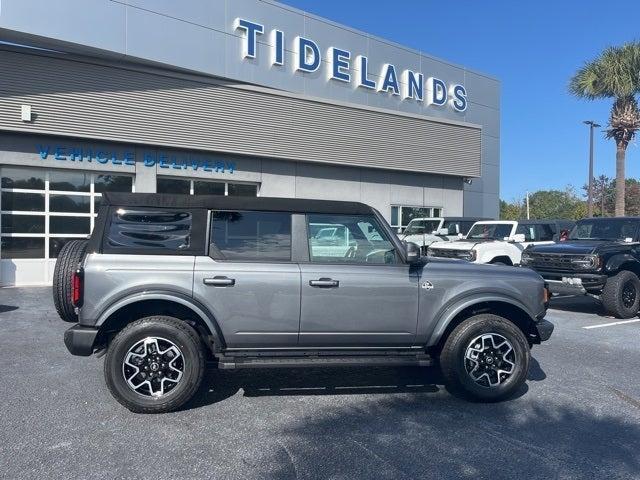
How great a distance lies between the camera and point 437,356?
5.37 m

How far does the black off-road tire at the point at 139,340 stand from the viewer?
15.1 feet

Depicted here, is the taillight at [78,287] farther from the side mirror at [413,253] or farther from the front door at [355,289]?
the side mirror at [413,253]

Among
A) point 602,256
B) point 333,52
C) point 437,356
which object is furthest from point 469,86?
point 437,356

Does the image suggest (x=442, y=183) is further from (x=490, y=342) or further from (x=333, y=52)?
(x=490, y=342)

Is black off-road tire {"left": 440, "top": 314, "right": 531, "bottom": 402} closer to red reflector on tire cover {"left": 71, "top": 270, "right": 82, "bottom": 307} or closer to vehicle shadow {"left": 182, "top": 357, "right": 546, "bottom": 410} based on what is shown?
vehicle shadow {"left": 182, "top": 357, "right": 546, "bottom": 410}

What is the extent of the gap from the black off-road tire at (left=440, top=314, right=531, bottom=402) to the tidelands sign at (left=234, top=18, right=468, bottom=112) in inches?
519

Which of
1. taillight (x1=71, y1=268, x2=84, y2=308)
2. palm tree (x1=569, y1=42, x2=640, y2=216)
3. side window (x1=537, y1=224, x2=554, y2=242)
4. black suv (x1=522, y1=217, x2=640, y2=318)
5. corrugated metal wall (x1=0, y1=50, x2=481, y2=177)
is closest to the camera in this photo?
taillight (x1=71, y1=268, x2=84, y2=308)

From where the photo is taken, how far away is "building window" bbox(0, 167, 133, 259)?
13.4m

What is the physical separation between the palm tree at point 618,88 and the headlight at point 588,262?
14.6 metres

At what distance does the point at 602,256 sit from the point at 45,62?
12936 mm

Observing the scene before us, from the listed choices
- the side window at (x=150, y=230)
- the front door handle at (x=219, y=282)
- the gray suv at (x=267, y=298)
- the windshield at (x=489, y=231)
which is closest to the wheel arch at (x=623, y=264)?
the windshield at (x=489, y=231)

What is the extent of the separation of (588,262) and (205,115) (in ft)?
34.1

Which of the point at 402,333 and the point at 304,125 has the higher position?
the point at 304,125

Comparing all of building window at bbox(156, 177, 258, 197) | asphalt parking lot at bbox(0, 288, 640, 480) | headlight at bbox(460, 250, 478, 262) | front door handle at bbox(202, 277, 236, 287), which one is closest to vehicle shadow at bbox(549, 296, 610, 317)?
headlight at bbox(460, 250, 478, 262)
